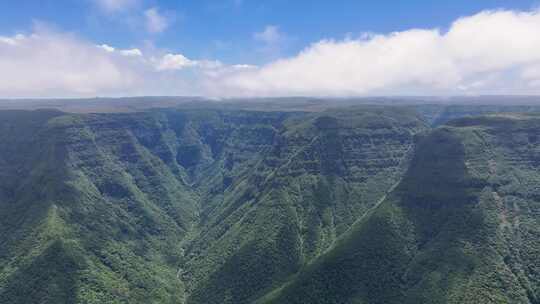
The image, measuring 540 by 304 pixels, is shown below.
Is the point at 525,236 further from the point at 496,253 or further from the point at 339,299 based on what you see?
the point at 339,299

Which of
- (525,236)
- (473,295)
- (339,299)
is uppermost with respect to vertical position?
(525,236)

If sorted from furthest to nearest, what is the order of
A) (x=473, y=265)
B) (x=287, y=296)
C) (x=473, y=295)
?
(x=287, y=296), (x=473, y=265), (x=473, y=295)

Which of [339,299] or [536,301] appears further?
[339,299]

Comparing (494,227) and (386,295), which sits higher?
(494,227)

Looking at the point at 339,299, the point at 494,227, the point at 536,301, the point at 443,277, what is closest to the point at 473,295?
the point at 443,277

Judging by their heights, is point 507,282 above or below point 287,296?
above

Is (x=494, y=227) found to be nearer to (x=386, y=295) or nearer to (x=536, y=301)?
(x=536, y=301)

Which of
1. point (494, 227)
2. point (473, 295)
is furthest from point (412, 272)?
point (494, 227)

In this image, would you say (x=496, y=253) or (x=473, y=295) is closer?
(x=473, y=295)

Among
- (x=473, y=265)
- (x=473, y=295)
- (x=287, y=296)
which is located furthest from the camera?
(x=287, y=296)
